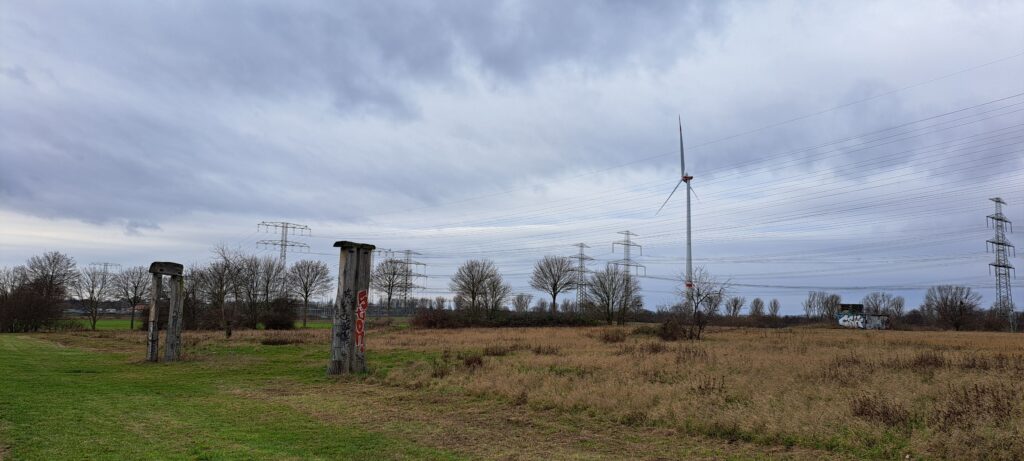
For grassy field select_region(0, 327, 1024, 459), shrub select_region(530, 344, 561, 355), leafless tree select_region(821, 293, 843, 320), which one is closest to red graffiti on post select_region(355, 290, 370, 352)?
grassy field select_region(0, 327, 1024, 459)

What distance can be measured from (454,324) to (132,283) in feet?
165

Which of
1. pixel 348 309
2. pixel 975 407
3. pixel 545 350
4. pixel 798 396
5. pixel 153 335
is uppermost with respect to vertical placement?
pixel 348 309

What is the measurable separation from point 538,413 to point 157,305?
62.0 feet

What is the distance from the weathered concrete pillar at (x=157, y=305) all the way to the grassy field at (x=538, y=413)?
499cm

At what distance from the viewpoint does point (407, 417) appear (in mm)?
10289

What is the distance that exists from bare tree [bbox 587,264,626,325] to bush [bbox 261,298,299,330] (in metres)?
40.7

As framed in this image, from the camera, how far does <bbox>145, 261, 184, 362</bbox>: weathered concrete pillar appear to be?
72.9ft

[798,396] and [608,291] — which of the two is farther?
[608,291]

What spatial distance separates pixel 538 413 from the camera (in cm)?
1066

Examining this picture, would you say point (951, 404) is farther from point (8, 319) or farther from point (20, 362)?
point (8, 319)

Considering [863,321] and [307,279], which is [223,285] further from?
[863,321]

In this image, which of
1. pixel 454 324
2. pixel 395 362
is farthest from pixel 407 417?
pixel 454 324

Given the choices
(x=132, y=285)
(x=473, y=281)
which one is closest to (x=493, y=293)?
(x=473, y=281)

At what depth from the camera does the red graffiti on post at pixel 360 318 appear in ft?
58.1
